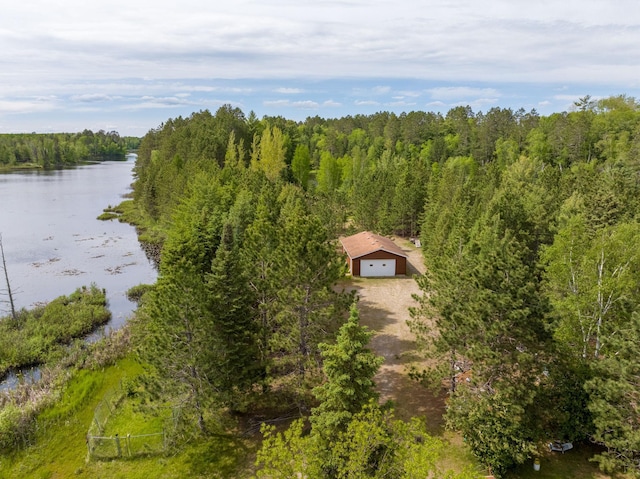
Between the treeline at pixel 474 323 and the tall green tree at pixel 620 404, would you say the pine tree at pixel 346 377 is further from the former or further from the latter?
the tall green tree at pixel 620 404

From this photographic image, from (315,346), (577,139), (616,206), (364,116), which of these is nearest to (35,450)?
(315,346)

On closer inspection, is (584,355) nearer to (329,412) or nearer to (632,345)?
(632,345)

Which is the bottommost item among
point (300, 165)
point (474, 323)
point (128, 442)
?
point (128, 442)

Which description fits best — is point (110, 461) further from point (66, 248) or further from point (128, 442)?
point (66, 248)

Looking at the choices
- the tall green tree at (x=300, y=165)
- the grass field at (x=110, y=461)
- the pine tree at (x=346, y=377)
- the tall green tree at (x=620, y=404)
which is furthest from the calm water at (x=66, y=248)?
the tall green tree at (x=300, y=165)

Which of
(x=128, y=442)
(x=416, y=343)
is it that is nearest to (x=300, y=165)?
(x=416, y=343)

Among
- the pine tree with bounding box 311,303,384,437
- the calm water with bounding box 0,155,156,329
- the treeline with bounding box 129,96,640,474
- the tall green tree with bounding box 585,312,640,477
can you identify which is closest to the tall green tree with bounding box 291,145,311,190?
the calm water with bounding box 0,155,156,329
